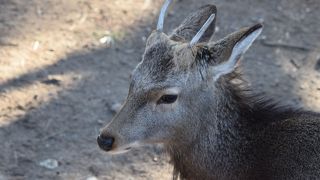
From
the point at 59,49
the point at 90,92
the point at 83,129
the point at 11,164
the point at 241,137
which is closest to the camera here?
the point at 241,137

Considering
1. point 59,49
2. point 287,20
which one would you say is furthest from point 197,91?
point 287,20

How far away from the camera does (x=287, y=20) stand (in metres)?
8.60

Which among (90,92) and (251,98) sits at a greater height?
(251,98)

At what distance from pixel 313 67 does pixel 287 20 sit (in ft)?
3.35

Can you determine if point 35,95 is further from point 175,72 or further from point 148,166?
point 175,72

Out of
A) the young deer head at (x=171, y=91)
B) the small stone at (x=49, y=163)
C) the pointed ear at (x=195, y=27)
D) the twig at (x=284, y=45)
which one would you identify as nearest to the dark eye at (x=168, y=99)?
the young deer head at (x=171, y=91)

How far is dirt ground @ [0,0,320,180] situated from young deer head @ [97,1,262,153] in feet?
5.10

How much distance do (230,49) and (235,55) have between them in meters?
0.05

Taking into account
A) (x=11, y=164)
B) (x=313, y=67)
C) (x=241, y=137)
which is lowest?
(x=313, y=67)

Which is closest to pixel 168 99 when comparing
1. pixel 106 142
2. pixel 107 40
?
pixel 106 142

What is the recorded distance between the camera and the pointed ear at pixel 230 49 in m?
4.52

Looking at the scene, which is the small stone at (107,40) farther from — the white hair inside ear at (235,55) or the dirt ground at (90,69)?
the white hair inside ear at (235,55)

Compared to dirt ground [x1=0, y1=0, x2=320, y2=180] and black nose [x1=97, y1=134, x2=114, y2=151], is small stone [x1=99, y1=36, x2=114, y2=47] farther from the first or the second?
Answer: black nose [x1=97, y1=134, x2=114, y2=151]

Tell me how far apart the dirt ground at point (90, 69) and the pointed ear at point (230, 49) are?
1861 mm
